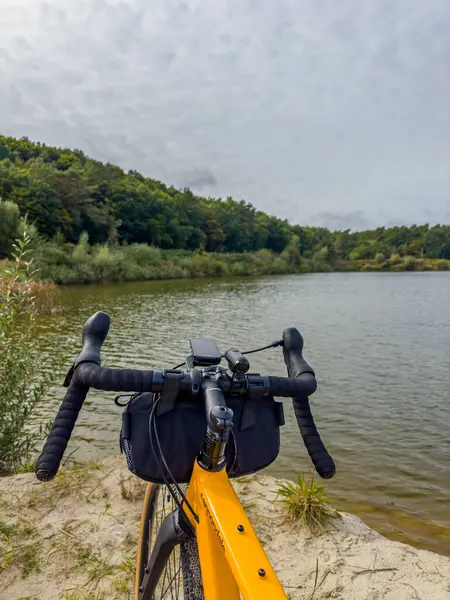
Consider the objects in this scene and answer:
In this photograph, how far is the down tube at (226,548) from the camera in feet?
3.49

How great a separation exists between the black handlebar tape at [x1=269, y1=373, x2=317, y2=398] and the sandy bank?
1681mm

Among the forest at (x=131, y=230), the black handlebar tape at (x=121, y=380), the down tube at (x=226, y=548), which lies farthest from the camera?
the forest at (x=131, y=230)

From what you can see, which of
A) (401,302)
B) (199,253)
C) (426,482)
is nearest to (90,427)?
(426,482)

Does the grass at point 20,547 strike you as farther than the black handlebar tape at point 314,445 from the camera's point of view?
Yes

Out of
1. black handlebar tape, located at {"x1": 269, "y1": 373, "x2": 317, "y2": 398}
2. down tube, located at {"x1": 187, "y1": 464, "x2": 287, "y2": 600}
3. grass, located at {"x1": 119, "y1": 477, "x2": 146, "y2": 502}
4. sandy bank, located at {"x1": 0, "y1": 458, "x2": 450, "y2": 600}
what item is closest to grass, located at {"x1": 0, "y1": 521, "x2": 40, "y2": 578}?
sandy bank, located at {"x1": 0, "y1": 458, "x2": 450, "y2": 600}

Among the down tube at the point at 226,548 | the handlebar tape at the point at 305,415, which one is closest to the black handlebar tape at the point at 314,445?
the handlebar tape at the point at 305,415

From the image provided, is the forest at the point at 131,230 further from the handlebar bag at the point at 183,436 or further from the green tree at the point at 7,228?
the handlebar bag at the point at 183,436

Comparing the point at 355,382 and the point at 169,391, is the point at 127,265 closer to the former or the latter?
the point at 355,382

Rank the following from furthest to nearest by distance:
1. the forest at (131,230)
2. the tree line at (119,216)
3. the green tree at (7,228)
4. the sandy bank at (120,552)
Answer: the tree line at (119,216) → the forest at (131,230) → the green tree at (7,228) → the sandy bank at (120,552)

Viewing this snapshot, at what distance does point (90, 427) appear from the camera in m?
6.62

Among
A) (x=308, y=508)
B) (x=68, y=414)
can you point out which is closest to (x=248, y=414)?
(x=68, y=414)

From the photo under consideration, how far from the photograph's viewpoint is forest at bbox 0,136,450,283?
3841 cm

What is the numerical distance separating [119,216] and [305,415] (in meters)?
63.9

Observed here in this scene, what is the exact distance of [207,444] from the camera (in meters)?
1.41
